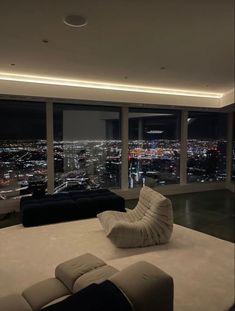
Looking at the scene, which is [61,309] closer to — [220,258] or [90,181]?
[220,258]

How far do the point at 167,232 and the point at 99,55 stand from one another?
213 centimetres

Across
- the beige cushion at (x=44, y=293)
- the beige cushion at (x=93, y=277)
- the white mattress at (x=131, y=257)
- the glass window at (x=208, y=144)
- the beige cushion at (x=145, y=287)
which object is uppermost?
the glass window at (x=208, y=144)

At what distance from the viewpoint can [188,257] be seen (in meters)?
2.60

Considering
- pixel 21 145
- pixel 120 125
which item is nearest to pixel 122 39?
pixel 21 145

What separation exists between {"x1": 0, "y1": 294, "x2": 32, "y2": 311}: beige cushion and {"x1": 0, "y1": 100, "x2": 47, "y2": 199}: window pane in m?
3.44

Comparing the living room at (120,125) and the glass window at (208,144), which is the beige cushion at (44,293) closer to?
the living room at (120,125)

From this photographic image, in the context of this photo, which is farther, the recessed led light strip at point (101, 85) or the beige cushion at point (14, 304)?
the recessed led light strip at point (101, 85)

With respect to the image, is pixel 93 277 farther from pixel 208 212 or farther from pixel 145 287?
pixel 208 212

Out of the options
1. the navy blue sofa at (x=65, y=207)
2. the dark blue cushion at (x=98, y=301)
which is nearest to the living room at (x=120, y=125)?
the navy blue sofa at (x=65, y=207)

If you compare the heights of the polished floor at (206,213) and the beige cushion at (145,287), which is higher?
the beige cushion at (145,287)

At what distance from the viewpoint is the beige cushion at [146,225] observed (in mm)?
2766

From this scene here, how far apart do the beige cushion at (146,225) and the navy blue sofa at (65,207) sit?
0.71 meters

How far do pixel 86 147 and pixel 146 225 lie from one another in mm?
2464

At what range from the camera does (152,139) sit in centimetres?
441
